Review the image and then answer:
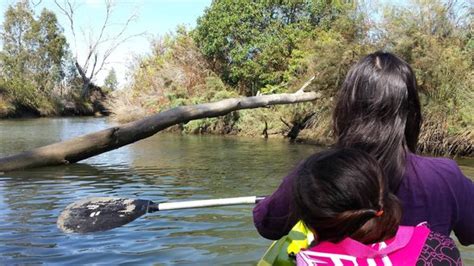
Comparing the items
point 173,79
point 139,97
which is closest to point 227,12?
point 173,79

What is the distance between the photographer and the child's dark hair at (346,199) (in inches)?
69.7

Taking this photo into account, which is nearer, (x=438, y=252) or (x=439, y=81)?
(x=438, y=252)

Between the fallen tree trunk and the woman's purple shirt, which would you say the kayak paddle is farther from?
the fallen tree trunk

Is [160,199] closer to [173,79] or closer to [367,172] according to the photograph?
[367,172]

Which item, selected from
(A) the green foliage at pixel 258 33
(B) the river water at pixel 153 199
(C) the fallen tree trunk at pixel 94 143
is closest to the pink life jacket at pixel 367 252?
(B) the river water at pixel 153 199

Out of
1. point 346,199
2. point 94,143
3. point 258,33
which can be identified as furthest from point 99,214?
point 258,33

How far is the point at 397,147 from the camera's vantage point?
2.06m

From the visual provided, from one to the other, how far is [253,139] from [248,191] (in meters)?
11.3

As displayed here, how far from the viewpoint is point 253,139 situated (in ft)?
68.5

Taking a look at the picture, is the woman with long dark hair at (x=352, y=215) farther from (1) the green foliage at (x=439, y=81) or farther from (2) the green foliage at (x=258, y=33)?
(2) the green foliage at (x=258, y=33)

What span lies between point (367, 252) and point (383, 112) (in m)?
0.56

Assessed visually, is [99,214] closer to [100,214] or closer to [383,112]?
[100,214]

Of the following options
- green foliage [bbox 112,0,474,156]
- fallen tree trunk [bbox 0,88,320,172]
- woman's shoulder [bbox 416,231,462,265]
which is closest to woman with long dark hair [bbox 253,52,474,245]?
woman's shoulder [bbox 416,231,462,265]

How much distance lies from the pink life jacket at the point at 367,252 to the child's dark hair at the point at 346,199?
0.03 meters
